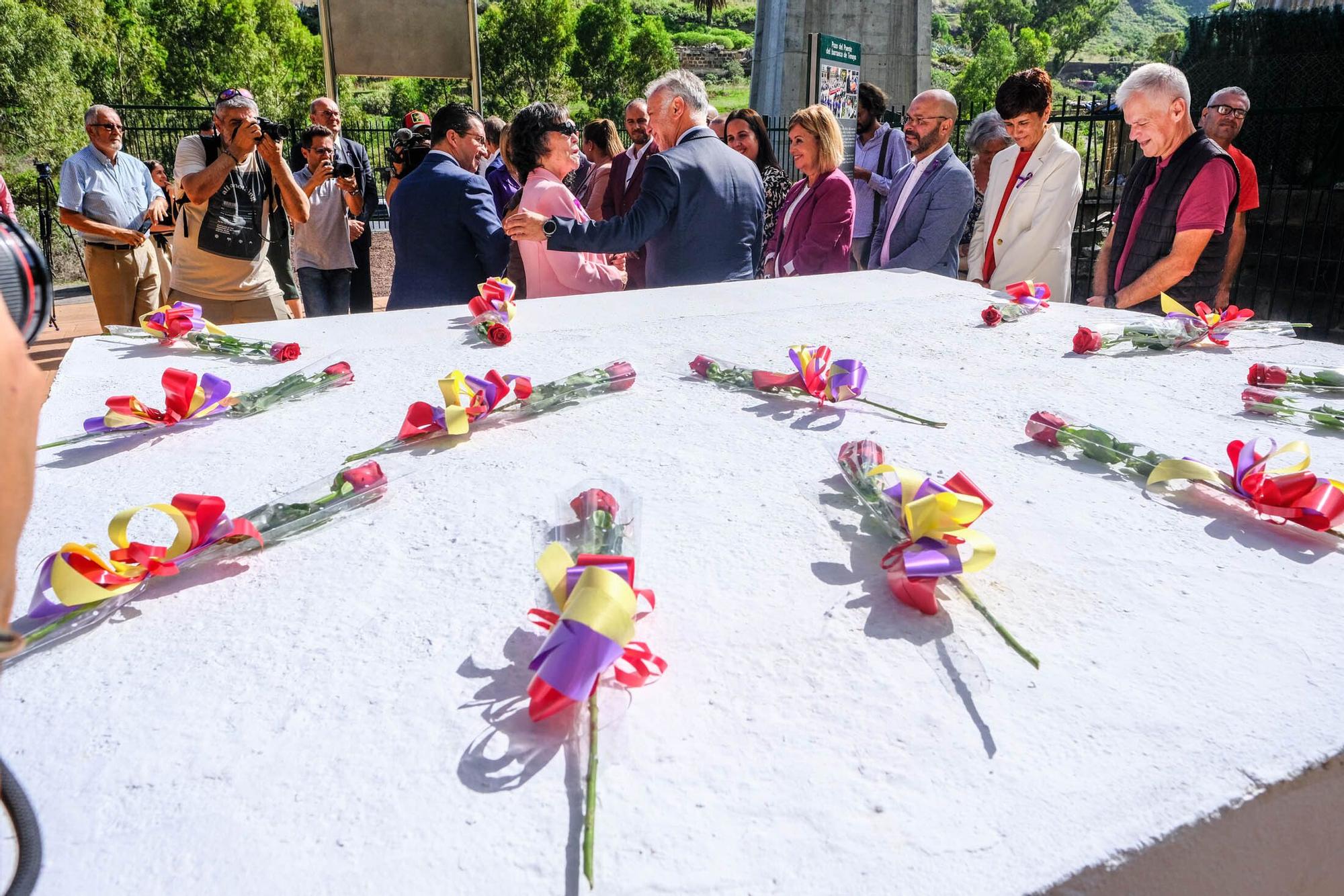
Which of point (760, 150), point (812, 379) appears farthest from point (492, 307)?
point (760, 150)

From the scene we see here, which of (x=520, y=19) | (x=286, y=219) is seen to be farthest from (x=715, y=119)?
(x=520, y=19)

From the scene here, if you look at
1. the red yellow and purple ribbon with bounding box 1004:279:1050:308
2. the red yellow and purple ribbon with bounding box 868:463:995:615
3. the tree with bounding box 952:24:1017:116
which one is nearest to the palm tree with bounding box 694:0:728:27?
the tree with bounding box 952:24:1017:116

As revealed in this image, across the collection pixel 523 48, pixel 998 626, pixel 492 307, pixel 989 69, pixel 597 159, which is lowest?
pixel 998 626

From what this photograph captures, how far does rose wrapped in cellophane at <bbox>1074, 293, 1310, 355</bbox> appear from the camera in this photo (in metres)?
2.40

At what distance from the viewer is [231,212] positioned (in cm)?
390

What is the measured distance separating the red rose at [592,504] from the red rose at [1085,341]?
5.16ft

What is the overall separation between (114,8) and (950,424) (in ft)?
126

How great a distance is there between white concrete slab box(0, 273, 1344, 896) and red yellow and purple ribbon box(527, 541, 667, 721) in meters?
0.03

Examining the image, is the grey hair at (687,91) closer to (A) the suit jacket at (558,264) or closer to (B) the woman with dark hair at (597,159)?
(A) the suit jacket at (558,264)

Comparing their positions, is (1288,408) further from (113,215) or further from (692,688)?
(113,215)

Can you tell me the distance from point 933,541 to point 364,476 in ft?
2.85

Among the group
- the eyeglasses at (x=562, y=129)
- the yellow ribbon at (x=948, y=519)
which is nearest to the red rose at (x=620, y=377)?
the yellow ribbon at (x=948, y=519)

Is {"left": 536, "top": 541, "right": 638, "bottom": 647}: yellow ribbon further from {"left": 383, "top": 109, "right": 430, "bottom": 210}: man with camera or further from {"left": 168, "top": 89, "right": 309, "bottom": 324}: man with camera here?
{"left": 383, "top": 109, "right": 430, "bottom": 210}: man with camera

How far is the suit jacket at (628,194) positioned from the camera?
4.19 metres
